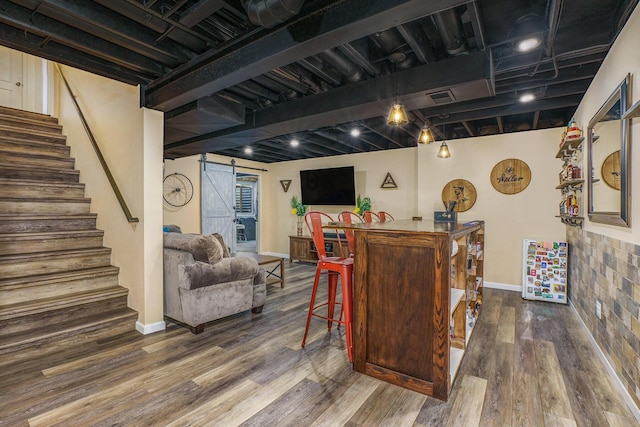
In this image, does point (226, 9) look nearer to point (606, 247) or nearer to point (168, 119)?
point (168, 119)

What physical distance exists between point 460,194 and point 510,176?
76 cm

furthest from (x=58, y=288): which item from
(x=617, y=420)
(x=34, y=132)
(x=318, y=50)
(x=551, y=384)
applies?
(x=617, y=420)

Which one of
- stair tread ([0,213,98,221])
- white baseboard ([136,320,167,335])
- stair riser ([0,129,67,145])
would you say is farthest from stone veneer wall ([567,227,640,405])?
stair riser ([0,129,67,145])

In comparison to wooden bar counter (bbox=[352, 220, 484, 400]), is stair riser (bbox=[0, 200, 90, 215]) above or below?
above

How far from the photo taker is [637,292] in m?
1.92

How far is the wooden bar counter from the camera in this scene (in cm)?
199

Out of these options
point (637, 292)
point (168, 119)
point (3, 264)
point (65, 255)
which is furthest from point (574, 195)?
point (3, 264)

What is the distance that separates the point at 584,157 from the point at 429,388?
298cm

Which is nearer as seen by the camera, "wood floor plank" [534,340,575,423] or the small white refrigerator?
"wood floor plank" [534,340,575,423]

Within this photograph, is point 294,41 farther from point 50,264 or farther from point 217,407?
point 50,264

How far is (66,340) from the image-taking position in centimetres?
274

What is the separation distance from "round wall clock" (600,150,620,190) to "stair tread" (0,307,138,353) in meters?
4.41

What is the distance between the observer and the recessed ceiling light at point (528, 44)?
229 cm

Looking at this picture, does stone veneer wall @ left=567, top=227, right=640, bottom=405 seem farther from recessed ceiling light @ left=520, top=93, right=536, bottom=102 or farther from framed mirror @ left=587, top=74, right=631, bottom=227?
recessed ceiling light @ left=520, top=93, right=536, bottom=102
